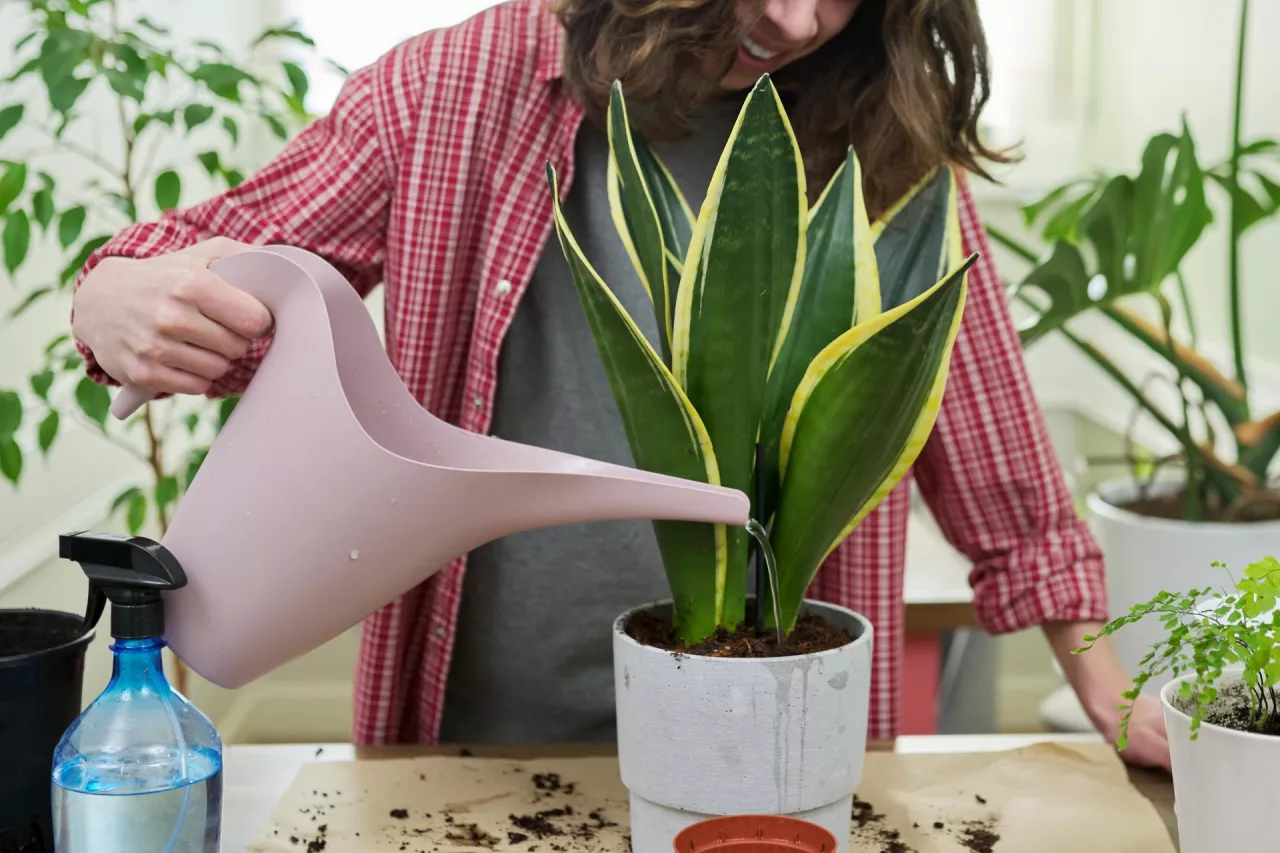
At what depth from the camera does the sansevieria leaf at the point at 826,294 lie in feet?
2.31

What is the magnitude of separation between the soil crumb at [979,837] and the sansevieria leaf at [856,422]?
0.18 meters

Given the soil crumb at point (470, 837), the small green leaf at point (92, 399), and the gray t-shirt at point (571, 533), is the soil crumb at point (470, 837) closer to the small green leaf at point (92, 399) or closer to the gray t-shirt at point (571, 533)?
the gray t-shirt at point (571, 533)

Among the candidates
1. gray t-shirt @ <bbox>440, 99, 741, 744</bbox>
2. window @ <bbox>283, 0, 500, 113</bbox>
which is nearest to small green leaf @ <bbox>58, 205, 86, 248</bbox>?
gray t-shirt @ <bbox>440, 99, 741, 744</bbox>

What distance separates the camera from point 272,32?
4.76 ft

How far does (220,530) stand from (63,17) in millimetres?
884

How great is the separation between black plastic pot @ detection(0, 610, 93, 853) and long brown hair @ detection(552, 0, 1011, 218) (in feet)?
1.79

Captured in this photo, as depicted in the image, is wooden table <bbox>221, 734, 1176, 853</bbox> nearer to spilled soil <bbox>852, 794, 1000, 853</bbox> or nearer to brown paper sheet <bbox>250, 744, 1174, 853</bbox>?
brown paper sheet <bbox>250, 744, 1174, 853</bbox>

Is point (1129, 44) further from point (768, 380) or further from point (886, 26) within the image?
point (768, 380)

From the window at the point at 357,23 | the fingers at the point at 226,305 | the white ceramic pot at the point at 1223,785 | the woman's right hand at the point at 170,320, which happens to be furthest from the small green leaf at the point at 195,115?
the window at the point at 357,23

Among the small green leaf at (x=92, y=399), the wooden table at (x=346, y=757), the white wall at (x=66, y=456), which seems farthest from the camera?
the white wall at (x=66, y=456)

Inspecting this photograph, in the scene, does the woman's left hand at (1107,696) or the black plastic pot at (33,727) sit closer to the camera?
the black plastic pot at (33,727)

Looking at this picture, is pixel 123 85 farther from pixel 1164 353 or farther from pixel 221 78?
pixel 1164 353

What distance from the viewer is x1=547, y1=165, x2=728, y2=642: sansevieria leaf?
0.66 meters

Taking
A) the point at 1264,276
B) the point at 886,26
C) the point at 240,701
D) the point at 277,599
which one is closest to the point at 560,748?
the point at 277,599
